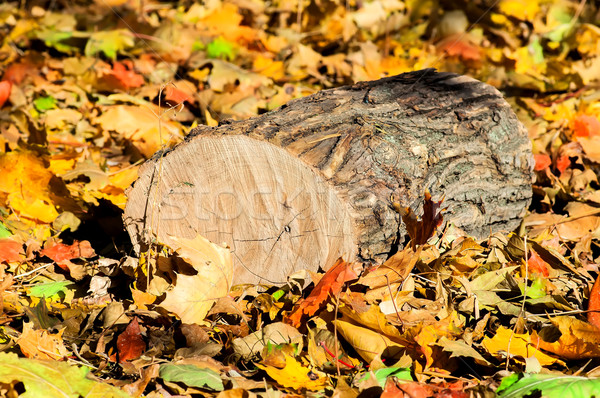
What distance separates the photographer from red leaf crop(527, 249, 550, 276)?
219 centimetres

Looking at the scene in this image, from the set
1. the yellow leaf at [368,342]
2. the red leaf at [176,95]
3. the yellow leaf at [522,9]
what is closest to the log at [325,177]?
the yellow leaf at [368,342]

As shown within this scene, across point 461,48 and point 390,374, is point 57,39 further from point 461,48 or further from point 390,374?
point 390,374

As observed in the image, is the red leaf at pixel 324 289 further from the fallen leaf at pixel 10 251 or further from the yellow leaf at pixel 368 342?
the fallen leaf at pixel 10 251

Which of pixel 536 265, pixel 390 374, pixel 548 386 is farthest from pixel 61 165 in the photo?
pixel 548 386

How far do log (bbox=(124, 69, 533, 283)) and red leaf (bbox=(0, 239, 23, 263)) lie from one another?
492mm

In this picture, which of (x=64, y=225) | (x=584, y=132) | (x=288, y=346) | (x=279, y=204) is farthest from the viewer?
(x=584, y=132)

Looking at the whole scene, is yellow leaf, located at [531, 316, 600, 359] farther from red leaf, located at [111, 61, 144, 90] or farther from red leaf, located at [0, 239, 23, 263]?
red leaf, located at [111, 61, 144, 90]

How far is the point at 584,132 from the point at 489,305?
5.62ft

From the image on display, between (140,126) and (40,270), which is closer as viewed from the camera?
(40,270)

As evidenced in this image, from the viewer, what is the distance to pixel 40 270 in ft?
7.43

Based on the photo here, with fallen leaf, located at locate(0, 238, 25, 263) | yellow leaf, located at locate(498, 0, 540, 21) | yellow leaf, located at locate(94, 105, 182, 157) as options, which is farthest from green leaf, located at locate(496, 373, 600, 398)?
yellow leaf, located at locate(498, 0, 540, 21)

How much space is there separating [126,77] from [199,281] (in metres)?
2.37

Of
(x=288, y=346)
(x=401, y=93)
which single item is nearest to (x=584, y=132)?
(x=401, y=93)

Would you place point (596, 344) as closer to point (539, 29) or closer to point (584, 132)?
point (584, 132)
